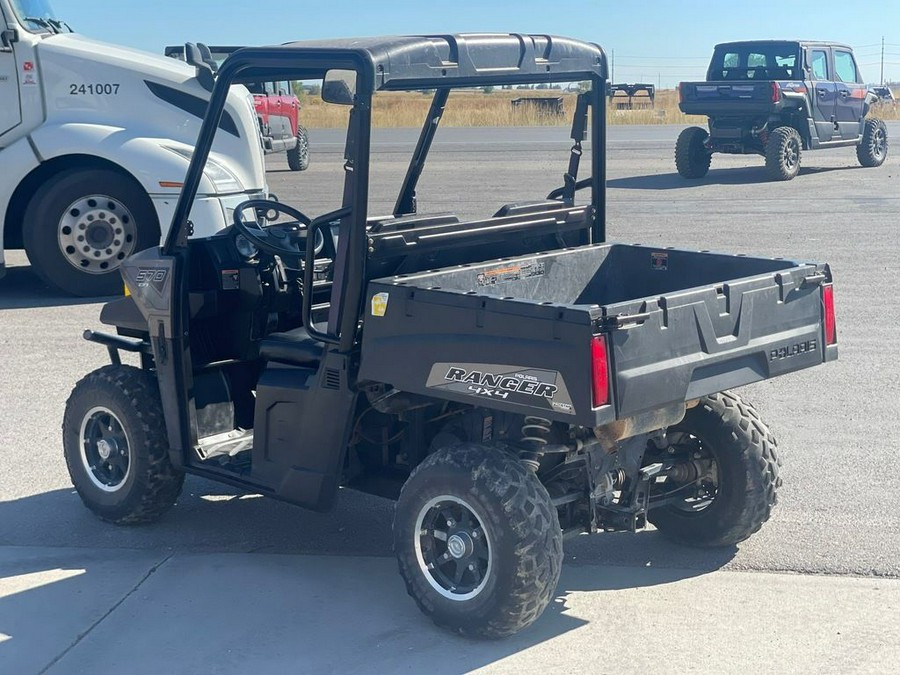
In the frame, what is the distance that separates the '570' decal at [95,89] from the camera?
1088cm

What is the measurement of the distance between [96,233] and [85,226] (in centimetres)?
12

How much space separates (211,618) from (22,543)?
1.31 m

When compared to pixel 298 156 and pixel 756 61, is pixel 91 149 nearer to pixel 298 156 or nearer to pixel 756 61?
pixel 298 156

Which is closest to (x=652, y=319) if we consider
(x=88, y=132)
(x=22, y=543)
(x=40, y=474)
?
(x=22, y=543)

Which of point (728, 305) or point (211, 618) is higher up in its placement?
point (728, 305)

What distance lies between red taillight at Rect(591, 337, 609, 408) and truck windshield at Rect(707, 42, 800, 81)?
17366 millimetres

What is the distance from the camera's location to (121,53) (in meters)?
11.2

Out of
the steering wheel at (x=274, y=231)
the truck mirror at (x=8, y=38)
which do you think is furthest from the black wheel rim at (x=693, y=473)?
the truck mirror at (x=8, y=38)

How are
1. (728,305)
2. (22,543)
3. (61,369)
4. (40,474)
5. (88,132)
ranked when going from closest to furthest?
(728,305) < (22,543) < (40,474) < (61,369) < (88,132)

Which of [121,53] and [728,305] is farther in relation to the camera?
[121,53]

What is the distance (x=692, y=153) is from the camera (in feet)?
67.1

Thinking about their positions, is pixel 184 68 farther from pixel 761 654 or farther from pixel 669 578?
pixel 761 654

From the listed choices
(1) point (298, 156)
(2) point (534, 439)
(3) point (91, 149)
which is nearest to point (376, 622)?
(2) point (534, 439)

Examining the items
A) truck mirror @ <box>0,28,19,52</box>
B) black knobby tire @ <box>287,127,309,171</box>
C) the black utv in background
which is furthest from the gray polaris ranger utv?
black knobby tire @ <box>287,127,309,171</box>
